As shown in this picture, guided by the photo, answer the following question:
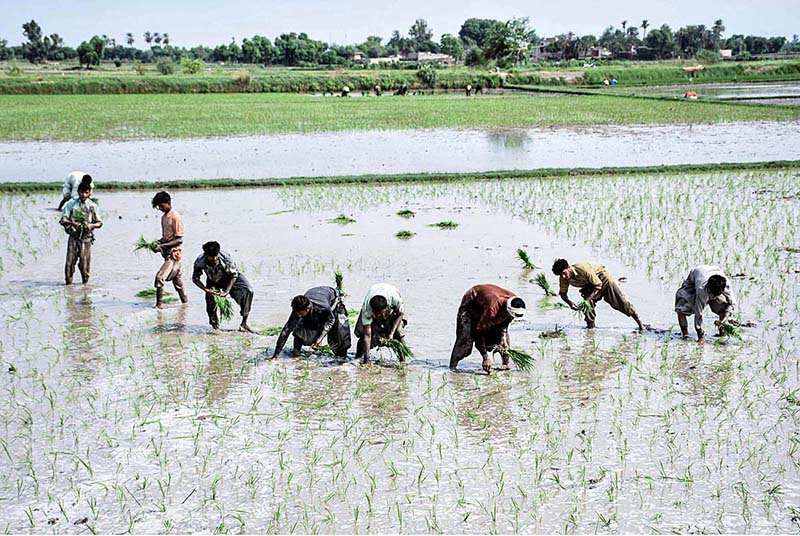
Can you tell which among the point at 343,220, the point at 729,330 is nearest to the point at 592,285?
the point at 729,330

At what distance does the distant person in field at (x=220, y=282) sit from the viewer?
22.7ft

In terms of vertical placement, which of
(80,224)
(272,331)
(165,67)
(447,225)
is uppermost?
(165,67)

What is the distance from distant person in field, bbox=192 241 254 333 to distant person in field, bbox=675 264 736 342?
3509 mm

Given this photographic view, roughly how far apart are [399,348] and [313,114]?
25.2 m

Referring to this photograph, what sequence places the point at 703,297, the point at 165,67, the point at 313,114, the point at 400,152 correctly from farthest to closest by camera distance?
1. the point at 165,67
2. the point at 313,114
3. the point at 400,152
4. the point at 703,297

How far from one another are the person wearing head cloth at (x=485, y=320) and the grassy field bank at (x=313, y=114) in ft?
63.3

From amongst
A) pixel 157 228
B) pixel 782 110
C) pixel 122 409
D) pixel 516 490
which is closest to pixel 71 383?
pixel 122 409

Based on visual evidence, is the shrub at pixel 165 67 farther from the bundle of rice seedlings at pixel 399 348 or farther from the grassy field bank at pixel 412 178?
the bundle of rice seedlings at pixel 399 348

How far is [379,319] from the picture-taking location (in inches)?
243

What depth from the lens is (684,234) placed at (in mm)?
10258

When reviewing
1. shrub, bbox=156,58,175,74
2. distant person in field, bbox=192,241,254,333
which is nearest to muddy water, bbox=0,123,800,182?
distant person in field, bbox=192,241,254,333

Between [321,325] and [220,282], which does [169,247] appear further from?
[321,325]

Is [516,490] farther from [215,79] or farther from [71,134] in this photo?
[215,79]

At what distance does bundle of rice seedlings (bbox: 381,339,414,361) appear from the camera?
6129 mm
